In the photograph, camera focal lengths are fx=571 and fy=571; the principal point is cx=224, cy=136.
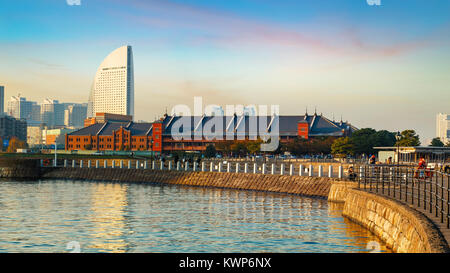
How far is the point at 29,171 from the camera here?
242 feet

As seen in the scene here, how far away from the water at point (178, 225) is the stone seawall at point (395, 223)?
0.64 m

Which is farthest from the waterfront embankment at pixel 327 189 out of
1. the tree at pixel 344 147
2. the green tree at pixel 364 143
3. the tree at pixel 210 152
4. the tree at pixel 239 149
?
the tree at pixel 239 149

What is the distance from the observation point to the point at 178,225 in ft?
85.0

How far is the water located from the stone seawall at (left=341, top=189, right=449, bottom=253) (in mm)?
639

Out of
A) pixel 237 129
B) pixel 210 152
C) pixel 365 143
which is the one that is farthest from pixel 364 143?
pixel 237 129

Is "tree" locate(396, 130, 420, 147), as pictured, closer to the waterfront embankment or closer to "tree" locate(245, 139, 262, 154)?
"tree" locate(245, 139, 262, 154)

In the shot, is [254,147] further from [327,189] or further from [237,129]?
[327,189]

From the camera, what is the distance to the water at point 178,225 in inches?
818

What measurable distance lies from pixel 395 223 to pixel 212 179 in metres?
36.2

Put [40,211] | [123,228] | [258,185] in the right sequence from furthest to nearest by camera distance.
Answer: [258,185] → [40,211] → [123,228]

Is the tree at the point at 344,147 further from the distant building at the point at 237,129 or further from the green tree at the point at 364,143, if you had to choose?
the distant building at the point at 237,129

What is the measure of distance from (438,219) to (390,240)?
332cm
